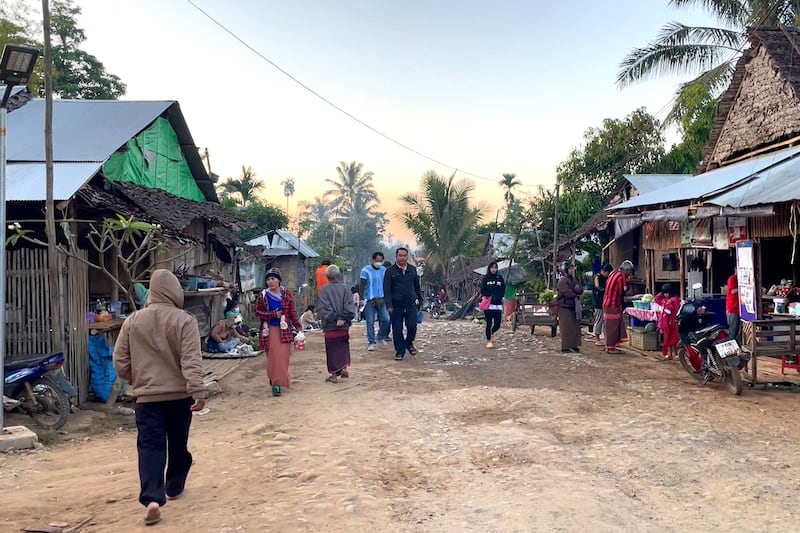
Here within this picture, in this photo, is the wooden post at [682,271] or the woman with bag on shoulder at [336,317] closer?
the woman with bag on shoulder at [336,317]

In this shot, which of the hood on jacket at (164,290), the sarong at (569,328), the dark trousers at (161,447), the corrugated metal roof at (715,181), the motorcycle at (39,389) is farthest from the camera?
the sarong at (569,328)

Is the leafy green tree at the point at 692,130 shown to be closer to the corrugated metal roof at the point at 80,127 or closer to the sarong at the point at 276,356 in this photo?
→ the sarong at the point at 276,356

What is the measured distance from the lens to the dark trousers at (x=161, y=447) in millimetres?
4070

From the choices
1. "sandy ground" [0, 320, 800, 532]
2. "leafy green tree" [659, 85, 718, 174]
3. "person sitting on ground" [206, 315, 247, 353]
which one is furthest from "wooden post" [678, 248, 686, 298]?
"person sitting on ground" [206, 315, 247, 353]

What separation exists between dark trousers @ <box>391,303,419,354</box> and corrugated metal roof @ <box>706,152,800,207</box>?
16.5 feet

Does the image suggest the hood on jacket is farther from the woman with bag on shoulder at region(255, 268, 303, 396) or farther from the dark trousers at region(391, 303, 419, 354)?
the dark trousers at region(391, 303, 419, 354)

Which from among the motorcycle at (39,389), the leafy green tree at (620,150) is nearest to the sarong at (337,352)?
the motorcycle at (39,389)

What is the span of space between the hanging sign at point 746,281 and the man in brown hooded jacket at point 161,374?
302 inches

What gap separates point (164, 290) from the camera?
14.2 feet

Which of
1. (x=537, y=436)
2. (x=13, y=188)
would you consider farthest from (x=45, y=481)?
(x=13, y=188)

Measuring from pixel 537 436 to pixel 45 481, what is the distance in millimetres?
4097

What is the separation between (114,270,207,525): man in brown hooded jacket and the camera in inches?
163

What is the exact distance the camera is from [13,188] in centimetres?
905

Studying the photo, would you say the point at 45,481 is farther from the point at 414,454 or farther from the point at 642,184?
the point at 642,184
